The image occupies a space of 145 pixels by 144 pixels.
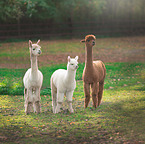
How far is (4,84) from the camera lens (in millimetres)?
10695

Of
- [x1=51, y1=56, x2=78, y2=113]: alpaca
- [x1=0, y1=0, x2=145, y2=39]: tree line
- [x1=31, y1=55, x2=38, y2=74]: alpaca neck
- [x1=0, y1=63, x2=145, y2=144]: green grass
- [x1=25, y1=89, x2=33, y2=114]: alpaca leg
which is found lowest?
[x1=0, y1=63, x2=145, y2=144]: green grass

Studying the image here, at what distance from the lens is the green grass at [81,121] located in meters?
6.10

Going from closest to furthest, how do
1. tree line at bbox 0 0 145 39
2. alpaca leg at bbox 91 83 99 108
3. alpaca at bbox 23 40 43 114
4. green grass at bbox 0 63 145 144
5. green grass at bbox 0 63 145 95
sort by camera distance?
green grass at bbox 0 63 145 144 → alpaca at bbox 23 40 43 114 → alpaca leg at bbox 91 83 99 108 → green grass at bbox 0 63 145 95 → tree line at bbox 0 0 145 39

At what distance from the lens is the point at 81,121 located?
707cm

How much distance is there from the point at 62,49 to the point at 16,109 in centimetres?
1381

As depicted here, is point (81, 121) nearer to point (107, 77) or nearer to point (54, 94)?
point (54, 94)

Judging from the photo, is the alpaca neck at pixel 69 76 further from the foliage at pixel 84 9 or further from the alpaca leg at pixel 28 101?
the foliage at pixel 84 9

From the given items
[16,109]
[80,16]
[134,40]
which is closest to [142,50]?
[134,40]

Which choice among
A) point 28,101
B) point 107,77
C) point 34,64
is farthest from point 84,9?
point 28,101

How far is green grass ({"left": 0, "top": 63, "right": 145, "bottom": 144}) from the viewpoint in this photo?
610 cm

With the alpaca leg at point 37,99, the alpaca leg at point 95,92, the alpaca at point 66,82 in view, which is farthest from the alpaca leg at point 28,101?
the alpaca leg at point 95,92

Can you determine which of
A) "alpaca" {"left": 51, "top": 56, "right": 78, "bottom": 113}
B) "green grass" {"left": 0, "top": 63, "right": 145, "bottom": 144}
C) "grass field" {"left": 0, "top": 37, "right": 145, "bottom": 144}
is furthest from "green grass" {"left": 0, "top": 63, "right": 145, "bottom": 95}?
"alpaca" {"left": 51, "top": 56, "right": 78, "bottom": 113}

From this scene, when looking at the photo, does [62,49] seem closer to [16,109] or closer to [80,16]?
[80,16]

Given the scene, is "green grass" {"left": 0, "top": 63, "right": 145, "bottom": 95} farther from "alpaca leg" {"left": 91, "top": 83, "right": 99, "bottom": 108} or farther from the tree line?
the tree line
